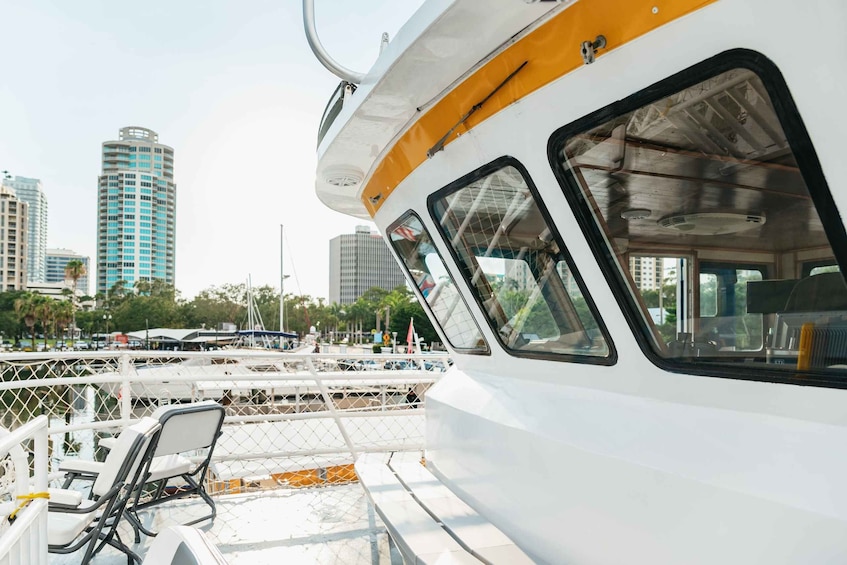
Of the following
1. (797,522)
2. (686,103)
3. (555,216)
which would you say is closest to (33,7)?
(555,216)

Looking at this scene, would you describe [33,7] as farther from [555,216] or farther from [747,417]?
[747,417]

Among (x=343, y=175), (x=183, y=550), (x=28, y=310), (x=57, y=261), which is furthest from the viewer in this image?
(x=57, y=261)

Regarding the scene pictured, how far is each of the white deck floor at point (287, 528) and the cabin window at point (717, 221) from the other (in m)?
2.39

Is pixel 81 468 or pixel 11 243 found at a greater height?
pixel 11 243

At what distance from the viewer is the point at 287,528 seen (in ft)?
12.3

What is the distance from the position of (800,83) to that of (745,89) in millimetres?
134

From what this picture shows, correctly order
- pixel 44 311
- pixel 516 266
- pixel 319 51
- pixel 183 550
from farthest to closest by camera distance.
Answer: pixel 44 311, pixel 319 51, pixel 516 266, pixel 183 550

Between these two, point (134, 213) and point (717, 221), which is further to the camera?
point (134, 213)

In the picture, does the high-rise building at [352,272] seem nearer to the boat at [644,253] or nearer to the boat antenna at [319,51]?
Result: the boat antenna at [319,51]

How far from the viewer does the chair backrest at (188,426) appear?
383 cm

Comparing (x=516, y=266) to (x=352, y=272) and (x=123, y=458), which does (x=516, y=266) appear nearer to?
(x=123, y=458)

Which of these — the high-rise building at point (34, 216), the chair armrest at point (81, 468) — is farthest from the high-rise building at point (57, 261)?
the chair armrest at point (81, 468)

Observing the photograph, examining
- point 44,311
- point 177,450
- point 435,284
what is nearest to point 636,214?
point 435,284

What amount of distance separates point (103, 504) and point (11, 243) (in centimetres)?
10976
